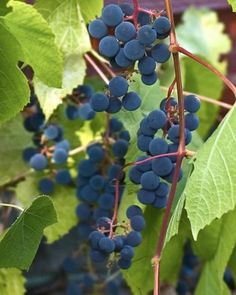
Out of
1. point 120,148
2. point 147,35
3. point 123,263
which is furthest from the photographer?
point 120,148

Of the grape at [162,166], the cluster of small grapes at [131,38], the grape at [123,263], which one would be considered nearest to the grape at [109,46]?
the cluster of small grapes at [131,38]

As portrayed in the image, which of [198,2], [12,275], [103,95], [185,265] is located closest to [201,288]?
[12,275]

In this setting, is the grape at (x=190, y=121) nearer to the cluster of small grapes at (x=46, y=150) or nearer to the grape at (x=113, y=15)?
the grape at (x=113, y=15)

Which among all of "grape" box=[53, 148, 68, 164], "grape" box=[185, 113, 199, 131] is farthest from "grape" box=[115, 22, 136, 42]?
"grape" box=[53, 148, 68, 164]

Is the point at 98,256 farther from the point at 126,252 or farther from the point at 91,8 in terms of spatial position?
the point at 91,8

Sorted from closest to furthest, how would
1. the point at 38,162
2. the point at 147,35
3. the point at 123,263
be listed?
the point at 147,35 → the point at 123,263 → the point at 38,162

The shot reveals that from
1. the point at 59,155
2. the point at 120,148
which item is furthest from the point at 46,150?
the point at 120,148

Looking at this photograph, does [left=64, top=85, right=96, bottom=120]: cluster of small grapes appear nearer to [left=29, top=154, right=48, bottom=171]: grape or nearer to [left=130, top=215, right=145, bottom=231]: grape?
[left=29, top=154, right=48, bottom=171]: grape
